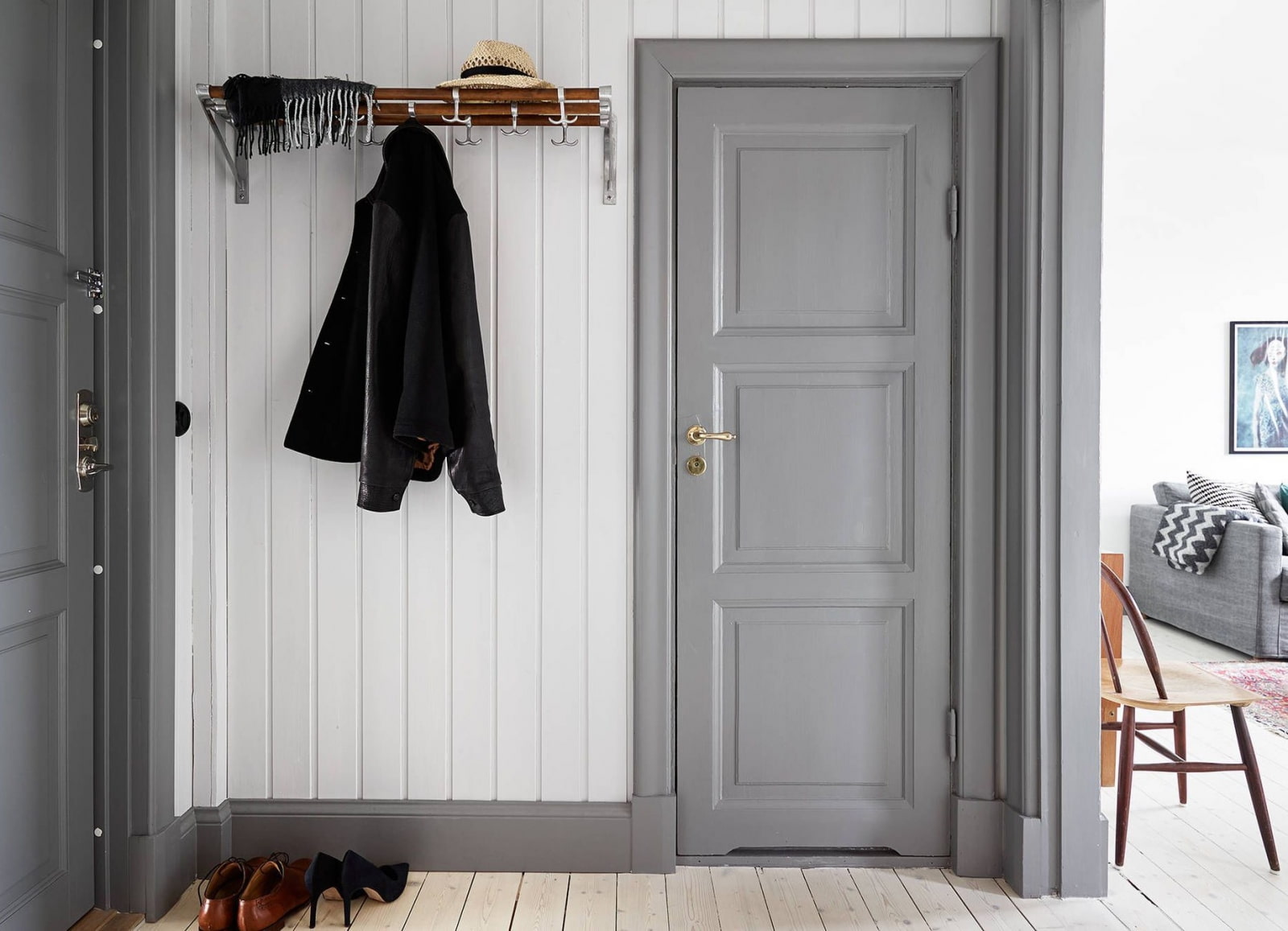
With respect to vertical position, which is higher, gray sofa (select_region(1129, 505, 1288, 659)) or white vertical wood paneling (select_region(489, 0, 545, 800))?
white vertical wood paneling (select_region(489, 0, 545, 800))

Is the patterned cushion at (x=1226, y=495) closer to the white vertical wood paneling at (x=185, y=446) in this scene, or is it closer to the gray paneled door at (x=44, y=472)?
the white vertical wood paneling at (x=185, y=446)

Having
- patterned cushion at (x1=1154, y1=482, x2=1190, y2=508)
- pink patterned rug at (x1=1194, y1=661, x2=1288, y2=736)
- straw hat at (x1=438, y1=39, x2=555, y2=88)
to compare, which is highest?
straw hat at (x1=438, y1=39, x2=555, y2=88)

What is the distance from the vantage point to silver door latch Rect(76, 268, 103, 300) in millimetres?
1729

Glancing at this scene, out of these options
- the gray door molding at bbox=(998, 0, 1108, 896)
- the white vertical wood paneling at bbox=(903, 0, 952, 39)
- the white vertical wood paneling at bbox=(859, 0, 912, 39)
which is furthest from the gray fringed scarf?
the gray door molding at bbox=(998, 0, 1108, 896)

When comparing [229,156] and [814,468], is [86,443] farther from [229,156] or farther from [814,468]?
[814,468]

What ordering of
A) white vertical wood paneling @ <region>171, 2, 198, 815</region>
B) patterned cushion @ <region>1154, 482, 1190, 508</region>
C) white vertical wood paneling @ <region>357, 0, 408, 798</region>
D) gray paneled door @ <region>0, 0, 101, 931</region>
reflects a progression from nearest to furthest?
gray paneled door @ <region>0, 0, 101, 931</region> < white vertical wood paneling @ <region>171, 2, 198, 815</region> < white vertical wood paneling @ <region>357, 0, 408, 798</region> < patterned cushion @ <region>1154, 482, 1190, 508</region>

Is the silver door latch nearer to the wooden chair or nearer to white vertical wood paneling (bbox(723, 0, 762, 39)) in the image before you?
white vertical wood paneling (bbox(723, 0, 762, 39))

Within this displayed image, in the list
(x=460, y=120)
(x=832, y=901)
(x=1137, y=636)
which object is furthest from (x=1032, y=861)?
(x=460, y=120)

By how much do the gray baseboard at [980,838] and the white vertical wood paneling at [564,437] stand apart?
35.6 inches

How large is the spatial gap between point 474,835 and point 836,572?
1067mm

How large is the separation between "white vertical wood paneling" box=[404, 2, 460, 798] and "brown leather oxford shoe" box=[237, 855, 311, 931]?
0.30 m

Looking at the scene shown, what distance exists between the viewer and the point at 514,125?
1871mm

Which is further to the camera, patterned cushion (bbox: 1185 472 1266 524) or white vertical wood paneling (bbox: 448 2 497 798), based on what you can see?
patterned cushion (bbox: 1185 472 1266 524)

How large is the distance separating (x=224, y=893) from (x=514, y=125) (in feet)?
5.82
